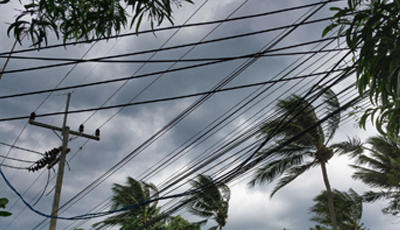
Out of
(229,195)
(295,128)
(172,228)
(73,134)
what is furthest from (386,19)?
(172,228)

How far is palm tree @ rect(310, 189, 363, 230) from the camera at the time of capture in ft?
60.1

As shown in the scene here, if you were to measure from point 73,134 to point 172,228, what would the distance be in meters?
14.7

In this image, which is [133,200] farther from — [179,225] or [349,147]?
[349,147]

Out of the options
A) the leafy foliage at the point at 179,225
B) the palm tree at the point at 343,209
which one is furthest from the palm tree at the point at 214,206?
the palm tree at the point at 343,209

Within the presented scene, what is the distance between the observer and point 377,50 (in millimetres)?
3631

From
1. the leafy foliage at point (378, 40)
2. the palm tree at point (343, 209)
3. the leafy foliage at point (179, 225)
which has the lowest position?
the leafy foliage at point (378, 40)

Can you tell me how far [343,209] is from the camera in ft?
61.6

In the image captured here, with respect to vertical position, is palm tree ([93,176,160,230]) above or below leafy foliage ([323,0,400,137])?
above

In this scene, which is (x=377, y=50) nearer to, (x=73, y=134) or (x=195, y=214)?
(x=73, y=134)

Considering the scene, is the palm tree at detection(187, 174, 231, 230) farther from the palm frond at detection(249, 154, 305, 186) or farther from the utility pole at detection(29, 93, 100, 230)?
the utility pole at detection(29, 93, 100, 230)

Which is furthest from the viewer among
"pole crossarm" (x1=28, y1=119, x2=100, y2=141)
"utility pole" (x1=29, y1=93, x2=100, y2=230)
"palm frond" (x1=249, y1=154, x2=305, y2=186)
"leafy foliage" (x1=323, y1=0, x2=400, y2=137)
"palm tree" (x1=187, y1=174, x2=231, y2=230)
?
"palm tree" (x1=187, y1=174, x2=231, y2=230)

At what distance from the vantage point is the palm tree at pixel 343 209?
60.1 feet

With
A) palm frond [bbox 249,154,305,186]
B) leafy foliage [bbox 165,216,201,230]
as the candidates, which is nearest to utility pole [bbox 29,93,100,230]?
palm frond [bbox 249,154,305,186]

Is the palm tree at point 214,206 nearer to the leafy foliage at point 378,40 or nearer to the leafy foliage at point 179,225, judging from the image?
the leafy foliage at point 179,225
